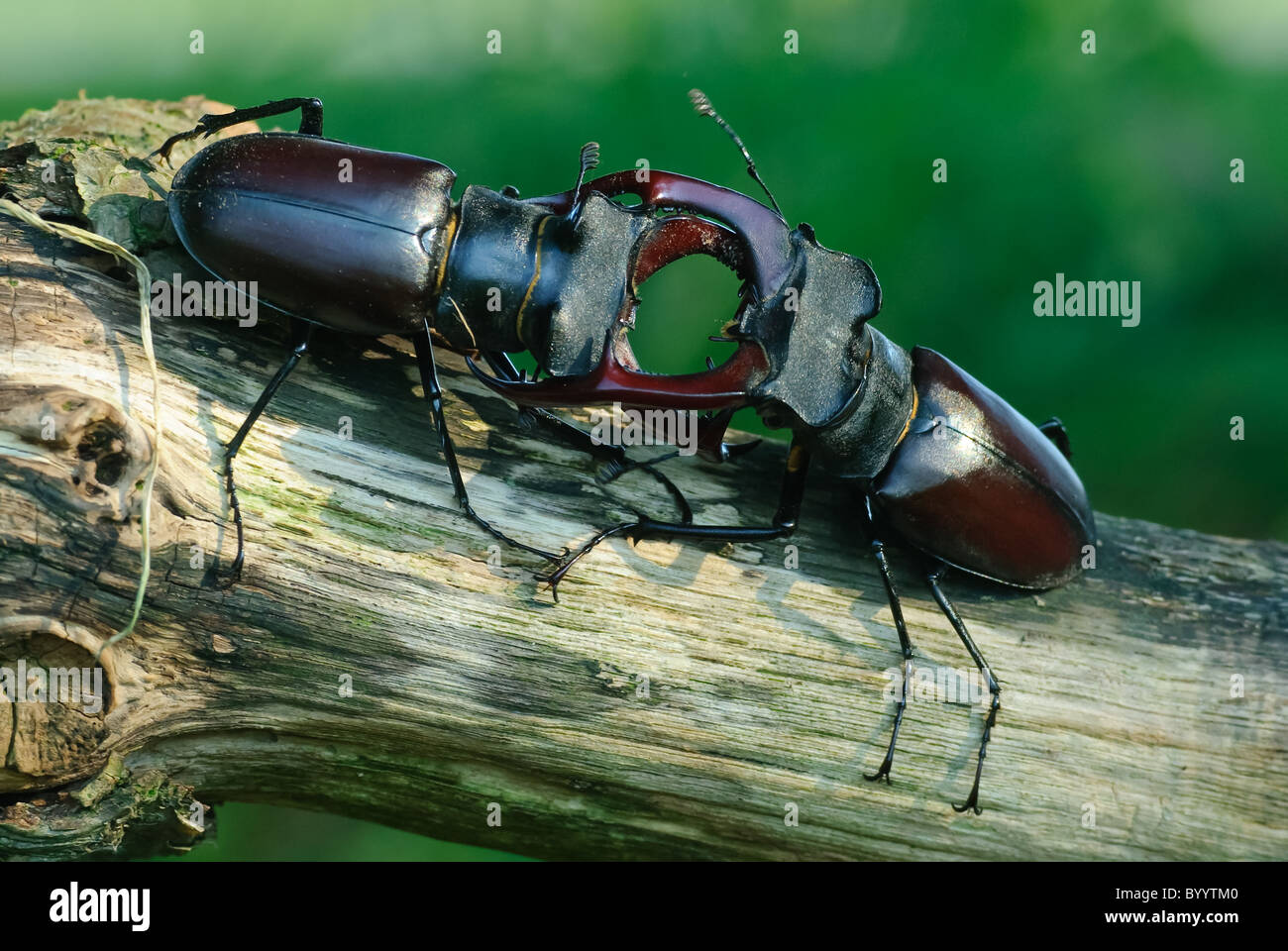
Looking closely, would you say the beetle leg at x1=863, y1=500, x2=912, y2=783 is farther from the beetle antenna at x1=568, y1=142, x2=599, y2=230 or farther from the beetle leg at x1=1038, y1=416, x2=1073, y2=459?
the beetle antenna at x1=568, y1=142, x2=599, y2=230

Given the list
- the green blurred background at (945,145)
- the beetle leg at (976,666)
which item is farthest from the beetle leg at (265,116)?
the beetle leg at (976,666)

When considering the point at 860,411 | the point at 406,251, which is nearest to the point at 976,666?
the point at 860,411

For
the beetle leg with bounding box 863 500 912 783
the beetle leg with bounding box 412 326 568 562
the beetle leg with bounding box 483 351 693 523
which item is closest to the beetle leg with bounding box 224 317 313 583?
the beetle leg with bounding box 412 326 568 562

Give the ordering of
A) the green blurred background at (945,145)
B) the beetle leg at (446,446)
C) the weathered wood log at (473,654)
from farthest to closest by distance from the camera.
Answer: the green blurred background at (945,145) < the beetle leg at (446,446) < the weathered wood log at (473,654)

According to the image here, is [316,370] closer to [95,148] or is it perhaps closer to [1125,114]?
[95,148]

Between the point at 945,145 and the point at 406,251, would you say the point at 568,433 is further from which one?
the point at 945,145

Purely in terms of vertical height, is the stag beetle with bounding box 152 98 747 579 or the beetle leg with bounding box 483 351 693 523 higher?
the stag beetle with bounding box 152 98 747 579

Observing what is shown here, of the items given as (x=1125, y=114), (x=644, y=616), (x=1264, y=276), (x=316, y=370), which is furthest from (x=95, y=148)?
(x=1264, y=276)

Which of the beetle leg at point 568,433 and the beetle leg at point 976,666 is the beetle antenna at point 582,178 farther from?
the beetle leg at point 976,666
